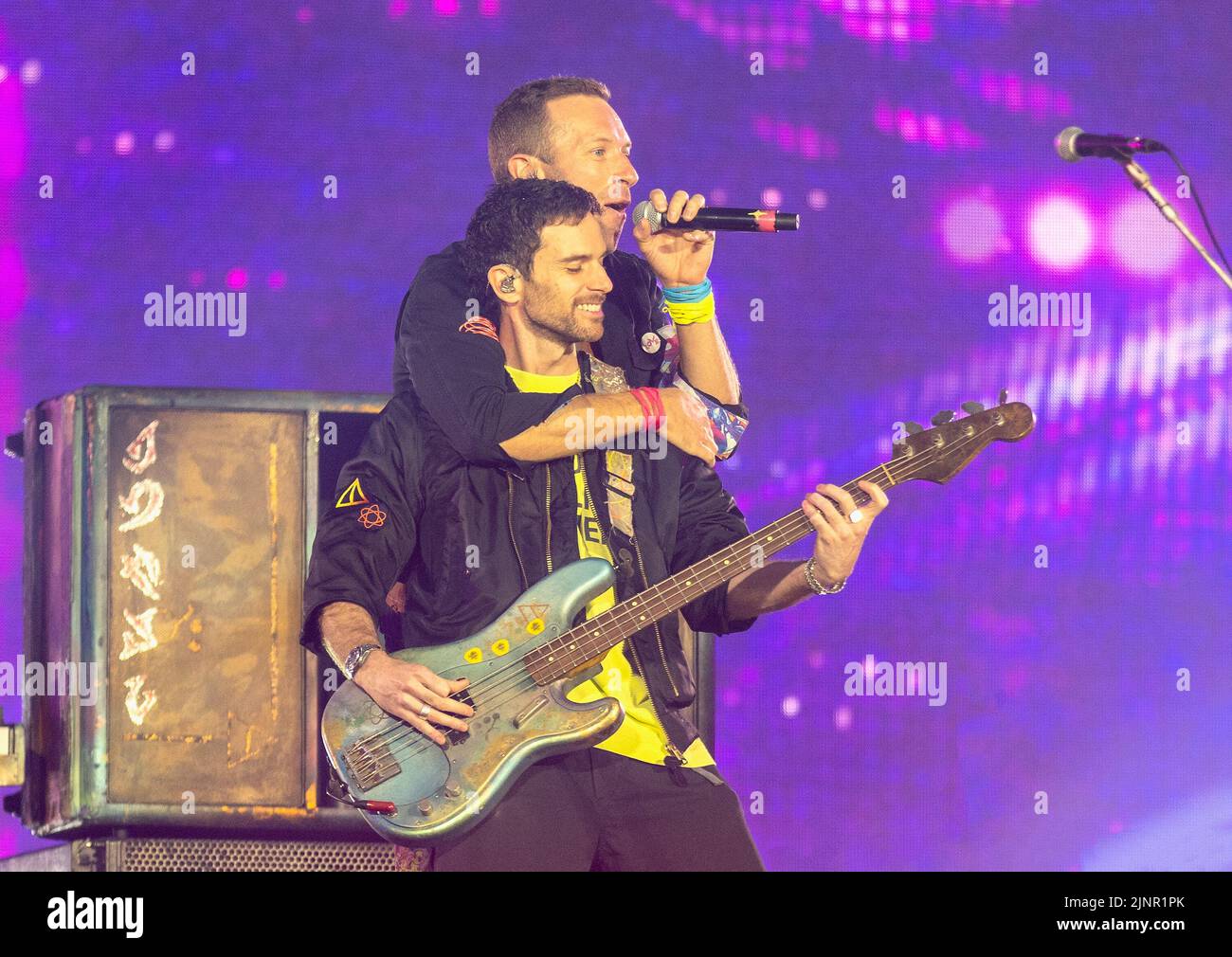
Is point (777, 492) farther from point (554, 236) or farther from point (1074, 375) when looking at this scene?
point (554, 236)

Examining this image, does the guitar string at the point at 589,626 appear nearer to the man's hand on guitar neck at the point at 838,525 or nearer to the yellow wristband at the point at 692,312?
the man's hand on guitar neck at the point at 838,525

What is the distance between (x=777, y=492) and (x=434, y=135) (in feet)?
3.66

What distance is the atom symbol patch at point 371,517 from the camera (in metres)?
2.92

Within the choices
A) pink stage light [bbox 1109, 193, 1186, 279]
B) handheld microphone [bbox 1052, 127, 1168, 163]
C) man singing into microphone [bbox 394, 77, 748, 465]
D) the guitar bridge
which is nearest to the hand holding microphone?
man singing into microphone [bbox 394, 77, 748, 465]

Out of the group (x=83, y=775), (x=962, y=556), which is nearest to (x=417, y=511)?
(x=83, y=775)

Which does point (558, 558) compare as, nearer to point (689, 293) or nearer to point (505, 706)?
point (505, 706)

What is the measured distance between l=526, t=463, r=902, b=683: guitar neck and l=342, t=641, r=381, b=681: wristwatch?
0.26m

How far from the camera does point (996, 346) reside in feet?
12.9

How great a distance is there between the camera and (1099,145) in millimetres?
2695

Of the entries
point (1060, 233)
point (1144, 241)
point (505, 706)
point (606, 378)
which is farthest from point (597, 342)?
point (1144, 241)

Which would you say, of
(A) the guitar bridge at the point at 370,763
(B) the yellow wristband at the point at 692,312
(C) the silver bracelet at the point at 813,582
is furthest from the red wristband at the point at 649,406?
(A) the guitar bridge at the point at 370,763

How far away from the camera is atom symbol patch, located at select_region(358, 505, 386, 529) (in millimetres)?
2922

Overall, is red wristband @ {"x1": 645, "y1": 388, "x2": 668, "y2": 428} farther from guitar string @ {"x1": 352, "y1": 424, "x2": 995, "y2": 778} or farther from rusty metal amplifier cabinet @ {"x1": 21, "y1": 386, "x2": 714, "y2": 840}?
rusty metal amplifier cabinet @ {"x1": 21, "y1": 386, "x2": 714, "y2": 840}

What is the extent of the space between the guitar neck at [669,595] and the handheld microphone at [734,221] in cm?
44
